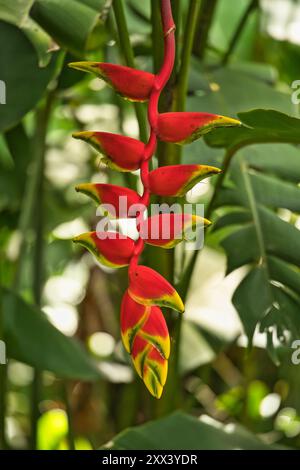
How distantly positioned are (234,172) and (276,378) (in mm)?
647

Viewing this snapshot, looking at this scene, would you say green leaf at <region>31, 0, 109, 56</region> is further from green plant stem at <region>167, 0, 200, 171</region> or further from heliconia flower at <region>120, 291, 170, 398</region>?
heliconia flower at <region>120, 291, 170, 398</region>

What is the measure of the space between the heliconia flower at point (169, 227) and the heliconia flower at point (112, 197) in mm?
15

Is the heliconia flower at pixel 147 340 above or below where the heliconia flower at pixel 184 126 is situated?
below

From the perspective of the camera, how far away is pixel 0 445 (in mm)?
729

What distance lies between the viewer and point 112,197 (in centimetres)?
35

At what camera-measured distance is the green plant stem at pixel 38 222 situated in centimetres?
73

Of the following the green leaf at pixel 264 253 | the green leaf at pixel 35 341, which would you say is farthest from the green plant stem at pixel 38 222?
the green leaf at pixel 264 253

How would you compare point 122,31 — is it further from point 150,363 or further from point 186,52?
point 150,363

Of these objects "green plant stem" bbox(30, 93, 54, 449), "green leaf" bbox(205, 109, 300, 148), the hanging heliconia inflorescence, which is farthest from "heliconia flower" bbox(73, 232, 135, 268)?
"green plant stem" bbox(30, 93, 54, 449)

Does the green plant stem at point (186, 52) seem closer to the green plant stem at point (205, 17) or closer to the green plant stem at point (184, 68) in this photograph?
the green plant stem at point (184, 68)

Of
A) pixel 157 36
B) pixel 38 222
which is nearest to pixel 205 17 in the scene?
pixel 157 36

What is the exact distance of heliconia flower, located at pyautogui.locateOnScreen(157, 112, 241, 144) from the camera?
35 centimetres

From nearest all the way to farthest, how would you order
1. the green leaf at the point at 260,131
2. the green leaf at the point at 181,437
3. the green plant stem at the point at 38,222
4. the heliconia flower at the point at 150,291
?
the heliconia flower at the point at 150,291, the green leaf at the point at 260,131, the green leaf at the point at 181,437, the green plant stem at the point at 38,222

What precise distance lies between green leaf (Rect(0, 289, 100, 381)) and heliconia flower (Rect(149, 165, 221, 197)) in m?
0.34
